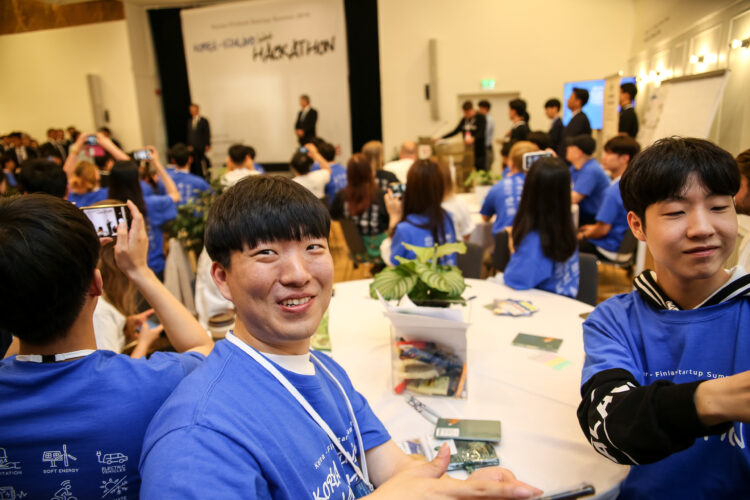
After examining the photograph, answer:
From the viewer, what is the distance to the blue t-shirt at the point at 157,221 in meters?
3.85

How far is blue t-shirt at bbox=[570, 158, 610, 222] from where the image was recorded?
175 inches

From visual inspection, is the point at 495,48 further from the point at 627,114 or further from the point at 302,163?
the point at 302,163

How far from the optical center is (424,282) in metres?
1.62

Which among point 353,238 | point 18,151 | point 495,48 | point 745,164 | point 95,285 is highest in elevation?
point 495,48

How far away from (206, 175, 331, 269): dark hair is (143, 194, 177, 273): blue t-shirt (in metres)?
3.23

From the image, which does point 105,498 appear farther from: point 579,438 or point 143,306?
point 143,306

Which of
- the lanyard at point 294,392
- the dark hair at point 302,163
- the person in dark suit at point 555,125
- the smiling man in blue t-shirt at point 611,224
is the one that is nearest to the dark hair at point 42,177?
the lanyard at point 294,392

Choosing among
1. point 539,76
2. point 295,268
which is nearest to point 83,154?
point 539,76

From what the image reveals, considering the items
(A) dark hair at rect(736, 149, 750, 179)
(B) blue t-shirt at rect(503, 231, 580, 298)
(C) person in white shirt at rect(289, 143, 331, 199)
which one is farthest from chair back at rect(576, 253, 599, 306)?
(C) person in white shirt at rect(289, 143, 331, 199)

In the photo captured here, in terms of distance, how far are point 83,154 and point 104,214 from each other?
11.1 metres

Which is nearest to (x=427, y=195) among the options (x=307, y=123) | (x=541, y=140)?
(x=541, y=140)

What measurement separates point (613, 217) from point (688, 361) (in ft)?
10.3

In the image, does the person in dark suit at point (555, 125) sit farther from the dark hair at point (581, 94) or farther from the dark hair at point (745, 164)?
the dark hair at point (745, 164)

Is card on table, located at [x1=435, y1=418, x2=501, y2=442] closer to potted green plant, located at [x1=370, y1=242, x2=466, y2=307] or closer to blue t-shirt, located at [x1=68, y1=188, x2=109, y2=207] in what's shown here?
potted green plant, located at [x1=370, y1=242, x2=466, y2=307]
